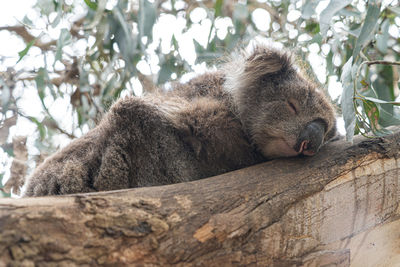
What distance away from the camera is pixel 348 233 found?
1.62 m

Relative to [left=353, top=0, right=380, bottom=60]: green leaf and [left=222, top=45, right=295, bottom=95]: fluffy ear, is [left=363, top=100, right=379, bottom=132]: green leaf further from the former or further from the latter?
[left=222, top=45, right=295, bottom=95]: fluffy ear

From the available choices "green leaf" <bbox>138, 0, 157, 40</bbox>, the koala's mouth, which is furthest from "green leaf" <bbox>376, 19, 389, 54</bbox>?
"green leaf" <bbox>138, 0, 157, 40</bbox>

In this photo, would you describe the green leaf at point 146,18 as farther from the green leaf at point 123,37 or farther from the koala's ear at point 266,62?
the koala's ear at point 266,62

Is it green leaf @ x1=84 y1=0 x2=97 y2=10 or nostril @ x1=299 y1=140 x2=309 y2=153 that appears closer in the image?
nostril @ x1=299 y1=140 x2=309 y2=153

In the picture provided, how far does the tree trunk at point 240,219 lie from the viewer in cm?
115

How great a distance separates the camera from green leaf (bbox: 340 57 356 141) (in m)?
1.73

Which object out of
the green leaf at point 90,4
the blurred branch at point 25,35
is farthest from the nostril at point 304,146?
the blurred branch at point 25,35

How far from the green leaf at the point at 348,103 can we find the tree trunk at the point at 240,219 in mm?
146

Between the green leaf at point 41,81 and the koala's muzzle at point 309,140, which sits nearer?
the koala's muzzle at point 309,140

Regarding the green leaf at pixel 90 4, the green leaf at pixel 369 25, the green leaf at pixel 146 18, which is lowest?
the green leaf at pixel 369 25

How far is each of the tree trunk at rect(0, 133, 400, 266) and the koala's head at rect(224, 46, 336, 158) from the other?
0.63 feet

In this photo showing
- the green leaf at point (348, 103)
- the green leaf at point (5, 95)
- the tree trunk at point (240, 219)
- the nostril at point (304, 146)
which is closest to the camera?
the tree trunk at point (240, 219)

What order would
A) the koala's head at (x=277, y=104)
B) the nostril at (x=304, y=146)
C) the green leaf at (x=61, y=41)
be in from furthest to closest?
1. the green leaf at (x=61, y=41)
2. the koala's head at (x=277, y=104)
3. the nostril at (x=304, y=146)

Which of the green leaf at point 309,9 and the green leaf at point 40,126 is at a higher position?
the green leaf at point 309,9
